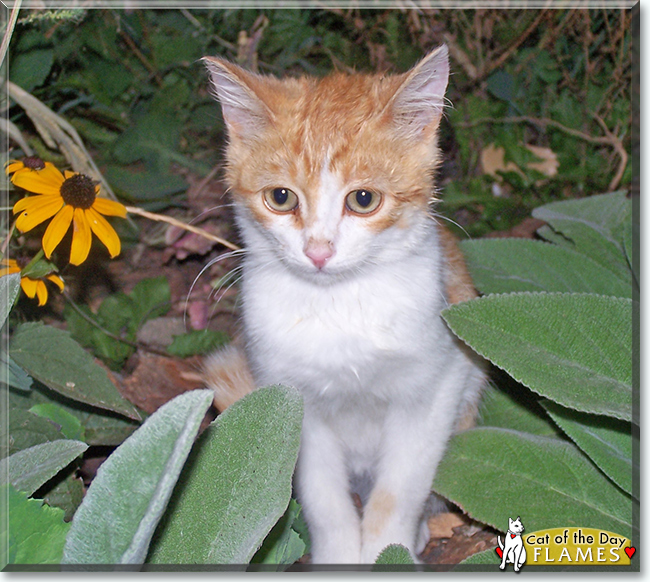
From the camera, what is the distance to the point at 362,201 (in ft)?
4.92

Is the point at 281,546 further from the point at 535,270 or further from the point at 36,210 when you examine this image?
the point at 535,270

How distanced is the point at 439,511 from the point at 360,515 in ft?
0.77

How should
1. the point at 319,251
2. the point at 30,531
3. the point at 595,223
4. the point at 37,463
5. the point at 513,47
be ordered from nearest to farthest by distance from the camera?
the point at 30,531, the point at 37,463, the point at 319,251, the point at 595,223, the point at 513,47

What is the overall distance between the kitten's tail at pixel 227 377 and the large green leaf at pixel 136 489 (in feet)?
2.73

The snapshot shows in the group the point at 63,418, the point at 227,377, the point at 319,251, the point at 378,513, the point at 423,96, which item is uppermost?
the point at 423,96

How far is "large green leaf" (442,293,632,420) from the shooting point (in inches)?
57.1

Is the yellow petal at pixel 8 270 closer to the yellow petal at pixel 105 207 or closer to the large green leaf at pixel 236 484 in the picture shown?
the yellow petal at pixel 105 207

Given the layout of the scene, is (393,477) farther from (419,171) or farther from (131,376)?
(131,376)

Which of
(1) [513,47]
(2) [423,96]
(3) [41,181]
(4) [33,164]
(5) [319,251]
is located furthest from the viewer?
(1) [513,47]

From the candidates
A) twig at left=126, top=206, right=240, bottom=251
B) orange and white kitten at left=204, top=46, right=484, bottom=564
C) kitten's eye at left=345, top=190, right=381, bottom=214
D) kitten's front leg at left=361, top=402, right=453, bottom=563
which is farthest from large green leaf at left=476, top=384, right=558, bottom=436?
twig at left=126, top=206, right=240, bottom=251

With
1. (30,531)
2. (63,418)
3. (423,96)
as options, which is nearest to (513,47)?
(423,96)

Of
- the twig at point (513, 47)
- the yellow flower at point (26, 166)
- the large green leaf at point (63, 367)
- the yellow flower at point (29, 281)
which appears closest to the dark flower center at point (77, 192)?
the yellow flower at point (26, 166)

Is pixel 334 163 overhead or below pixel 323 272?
overhead

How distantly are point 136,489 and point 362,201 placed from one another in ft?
2.60
